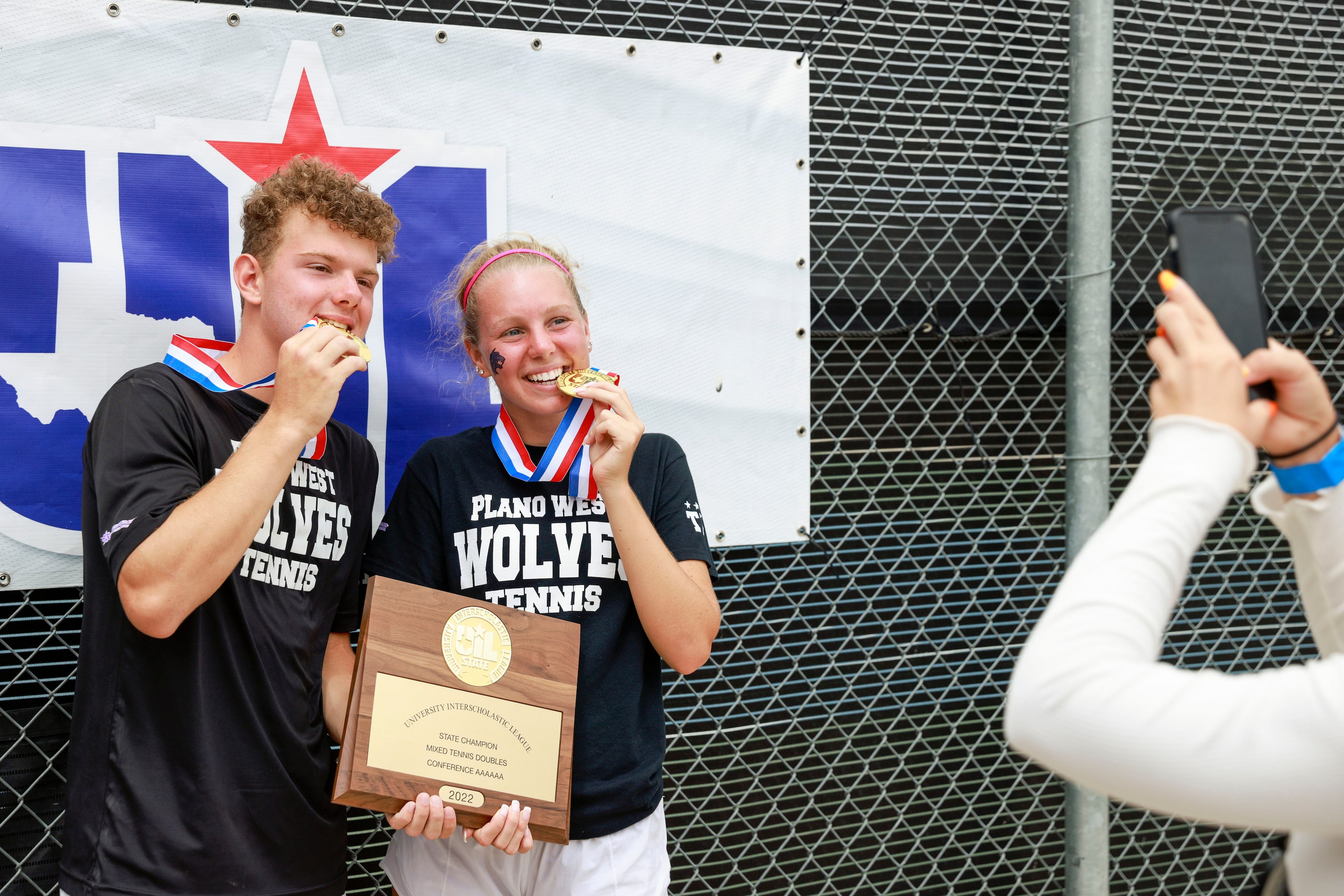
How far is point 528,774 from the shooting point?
5.43 ft

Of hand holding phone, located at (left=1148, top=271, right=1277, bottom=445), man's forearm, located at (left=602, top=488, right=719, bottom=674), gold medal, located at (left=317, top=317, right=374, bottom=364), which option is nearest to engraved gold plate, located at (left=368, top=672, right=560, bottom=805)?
man's forearm, located at (left=602, top=488, right=719, bottom=674)

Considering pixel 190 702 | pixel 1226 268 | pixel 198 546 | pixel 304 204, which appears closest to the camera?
pixel 1226 268

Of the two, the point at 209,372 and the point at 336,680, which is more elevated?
the point at 209,372

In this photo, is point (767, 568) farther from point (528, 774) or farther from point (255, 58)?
point (255, 58)

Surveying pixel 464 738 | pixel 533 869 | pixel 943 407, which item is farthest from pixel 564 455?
pixel 943 407

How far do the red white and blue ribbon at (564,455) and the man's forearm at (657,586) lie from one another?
4.2 inches

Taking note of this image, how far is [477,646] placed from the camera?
1.67m

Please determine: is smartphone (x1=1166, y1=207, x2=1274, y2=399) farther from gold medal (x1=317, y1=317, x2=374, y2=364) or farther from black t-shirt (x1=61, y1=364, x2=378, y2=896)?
black t-shirt (x1=61, y1=364, x2=378, y2=896)

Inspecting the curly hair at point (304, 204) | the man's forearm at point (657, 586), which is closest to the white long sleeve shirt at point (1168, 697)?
the man's forearm at point (657, 586)

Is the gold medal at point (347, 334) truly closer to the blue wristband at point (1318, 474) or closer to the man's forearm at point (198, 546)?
the man's forearm at point (198, 546)

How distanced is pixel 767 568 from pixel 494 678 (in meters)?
Result: 1.12

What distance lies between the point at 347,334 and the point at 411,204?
0.60 m

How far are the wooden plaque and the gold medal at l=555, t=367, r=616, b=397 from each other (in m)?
0.40

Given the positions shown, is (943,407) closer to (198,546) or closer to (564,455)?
(564,455)
